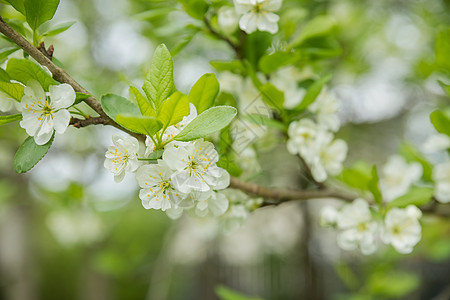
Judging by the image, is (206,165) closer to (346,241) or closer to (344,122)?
(346,241)

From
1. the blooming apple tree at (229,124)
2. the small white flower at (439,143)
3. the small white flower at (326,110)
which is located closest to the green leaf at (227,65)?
the blooming apple tree at (229,124)

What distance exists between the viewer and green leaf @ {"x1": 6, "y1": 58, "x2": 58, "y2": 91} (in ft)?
2.20

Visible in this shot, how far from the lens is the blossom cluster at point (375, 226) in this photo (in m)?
0.99

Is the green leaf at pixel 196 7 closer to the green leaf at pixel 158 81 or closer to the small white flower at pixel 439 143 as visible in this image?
the green leaf at pixel 158 81

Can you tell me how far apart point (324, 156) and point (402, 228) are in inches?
10.4

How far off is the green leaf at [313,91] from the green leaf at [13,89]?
603mm

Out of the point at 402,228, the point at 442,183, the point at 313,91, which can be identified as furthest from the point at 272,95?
the point at 442,183

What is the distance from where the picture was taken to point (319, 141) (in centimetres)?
105

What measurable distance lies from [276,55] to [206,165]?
1.27 ft

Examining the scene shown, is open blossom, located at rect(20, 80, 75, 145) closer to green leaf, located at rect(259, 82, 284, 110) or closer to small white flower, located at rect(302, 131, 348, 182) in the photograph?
green leaf, located at rect(259, 82, 284, 110)

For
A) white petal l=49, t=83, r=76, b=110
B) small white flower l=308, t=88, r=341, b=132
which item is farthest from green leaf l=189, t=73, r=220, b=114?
small white flower l=308, t=88, r=341, b=132

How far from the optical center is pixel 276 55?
0.98 m

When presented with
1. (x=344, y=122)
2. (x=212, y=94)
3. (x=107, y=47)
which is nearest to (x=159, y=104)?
(x=212, y=94)

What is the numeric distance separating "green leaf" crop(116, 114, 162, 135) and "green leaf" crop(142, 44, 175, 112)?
6cm
